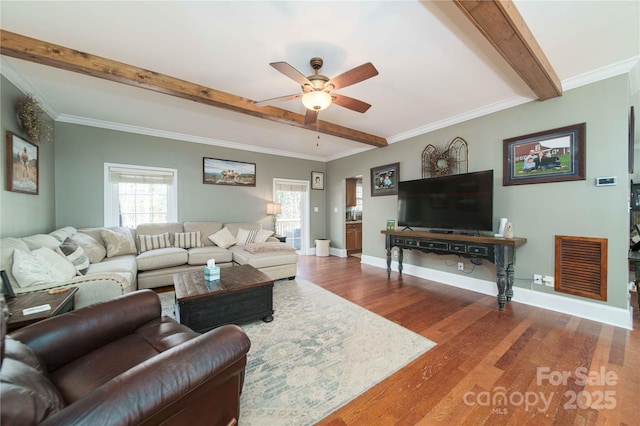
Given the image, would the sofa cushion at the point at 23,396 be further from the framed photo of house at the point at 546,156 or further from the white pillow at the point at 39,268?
the framed photo of house at the point at 546,156

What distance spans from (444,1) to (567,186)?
2511 millimetres

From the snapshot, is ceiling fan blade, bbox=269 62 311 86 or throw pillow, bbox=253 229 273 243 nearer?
ceiling fan blade, bbox=269 62 311 86

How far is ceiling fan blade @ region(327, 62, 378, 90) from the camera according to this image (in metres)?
1.91

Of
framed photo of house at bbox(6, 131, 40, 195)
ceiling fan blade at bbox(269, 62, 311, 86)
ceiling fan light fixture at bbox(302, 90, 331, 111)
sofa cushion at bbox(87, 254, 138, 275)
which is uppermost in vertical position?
ceiling fan blade at bbox(269, 62, 311, 86)

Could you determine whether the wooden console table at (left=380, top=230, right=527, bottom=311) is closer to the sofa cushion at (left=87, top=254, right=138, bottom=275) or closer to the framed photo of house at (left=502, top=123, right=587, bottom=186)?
the framed photo of house at (left=502, top=123, right=587, bottom=186)

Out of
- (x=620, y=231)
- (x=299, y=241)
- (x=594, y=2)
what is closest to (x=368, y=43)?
(x=594, y=2)

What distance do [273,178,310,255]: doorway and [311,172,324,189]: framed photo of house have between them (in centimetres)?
20

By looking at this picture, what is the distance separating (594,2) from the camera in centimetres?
168

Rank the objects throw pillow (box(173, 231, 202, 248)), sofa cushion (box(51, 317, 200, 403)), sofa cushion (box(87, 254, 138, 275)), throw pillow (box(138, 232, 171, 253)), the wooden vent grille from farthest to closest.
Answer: throw pillow (box(173, 231, 202, 248)) < throw pillow (box(138, 232, 171, 253)) < sofa cushion (box(87, 254, 138, 275)) < the wooden vent grille < sofa cushion (box(51, 317, 200, 403))

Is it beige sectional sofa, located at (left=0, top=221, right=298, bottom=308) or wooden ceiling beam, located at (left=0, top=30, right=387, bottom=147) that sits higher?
wooden ceiling beam, located at (left=0, top=30, right=387, bottom=147)

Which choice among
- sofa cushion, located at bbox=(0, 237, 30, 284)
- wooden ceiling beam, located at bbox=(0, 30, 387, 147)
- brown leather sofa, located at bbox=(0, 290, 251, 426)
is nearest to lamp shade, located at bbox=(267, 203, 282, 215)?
wooden ceiling beam, located at bbox=(0, 30, 387, 147)

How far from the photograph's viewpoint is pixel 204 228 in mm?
4539

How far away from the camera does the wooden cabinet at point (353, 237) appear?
620 centimetres

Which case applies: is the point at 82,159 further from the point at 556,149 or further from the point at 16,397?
the point at 556,149
